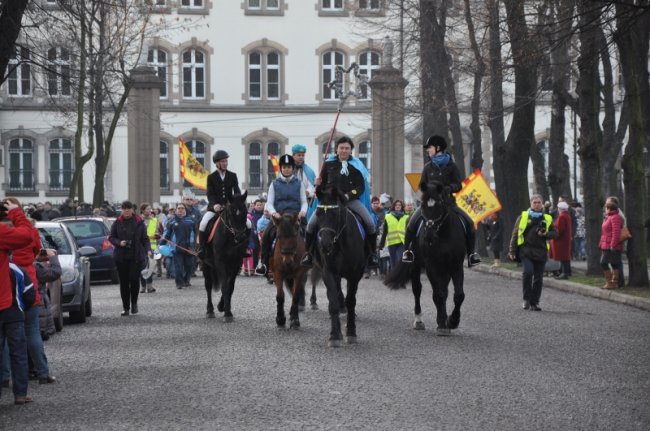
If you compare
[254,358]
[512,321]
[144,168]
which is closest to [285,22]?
[144,168]

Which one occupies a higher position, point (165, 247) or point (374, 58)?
point (374, 58)

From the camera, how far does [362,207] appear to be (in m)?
17.0

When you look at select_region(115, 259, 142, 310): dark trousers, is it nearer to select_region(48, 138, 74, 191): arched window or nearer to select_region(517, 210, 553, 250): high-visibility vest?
select_region(517, 210, 553, 250): high-visibility vest

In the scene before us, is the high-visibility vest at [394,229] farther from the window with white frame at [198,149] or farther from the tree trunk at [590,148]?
the window with white frame at [198,149]

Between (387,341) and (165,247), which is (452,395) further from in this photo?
(165,247)

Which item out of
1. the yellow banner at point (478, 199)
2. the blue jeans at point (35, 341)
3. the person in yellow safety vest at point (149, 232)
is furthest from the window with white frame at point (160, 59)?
the blue jeans at point (35, 341)

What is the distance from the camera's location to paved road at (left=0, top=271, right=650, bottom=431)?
33.8 feet

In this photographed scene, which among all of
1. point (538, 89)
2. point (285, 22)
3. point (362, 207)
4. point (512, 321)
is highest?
point (285, 22)

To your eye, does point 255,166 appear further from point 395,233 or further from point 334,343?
point 334,343

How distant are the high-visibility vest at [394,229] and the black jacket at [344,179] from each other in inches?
548

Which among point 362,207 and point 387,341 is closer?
point 387,341

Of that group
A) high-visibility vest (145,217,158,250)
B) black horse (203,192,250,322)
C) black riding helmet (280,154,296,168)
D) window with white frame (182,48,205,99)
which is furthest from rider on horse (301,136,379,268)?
window with white frame (182,48,205,99)

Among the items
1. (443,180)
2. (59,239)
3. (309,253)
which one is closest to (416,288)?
(443,180)

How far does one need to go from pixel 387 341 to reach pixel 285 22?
59487mm
